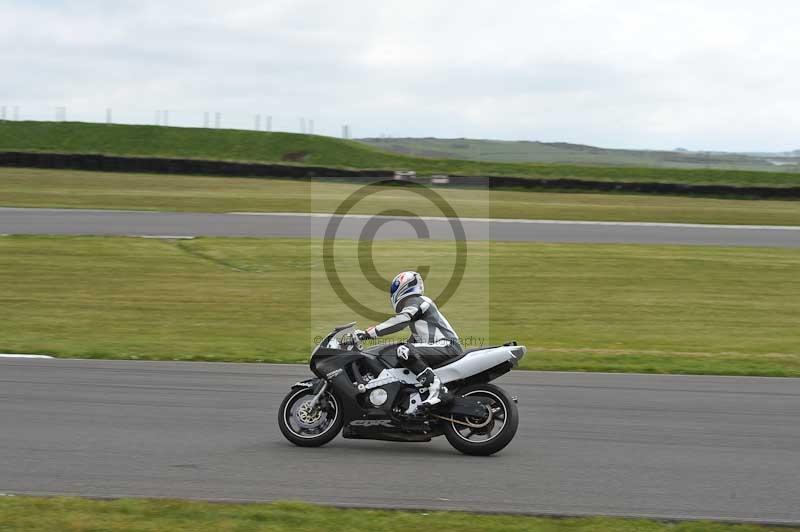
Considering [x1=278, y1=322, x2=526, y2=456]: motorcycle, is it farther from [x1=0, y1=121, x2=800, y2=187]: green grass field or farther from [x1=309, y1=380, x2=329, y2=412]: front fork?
[x1=0, y1=121, x2=800, y2=187]: green grass field

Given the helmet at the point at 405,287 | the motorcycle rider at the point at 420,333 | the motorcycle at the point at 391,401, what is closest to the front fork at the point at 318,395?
the motorcycle at the point at 391,401

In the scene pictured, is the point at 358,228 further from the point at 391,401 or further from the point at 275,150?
the point at 275,150

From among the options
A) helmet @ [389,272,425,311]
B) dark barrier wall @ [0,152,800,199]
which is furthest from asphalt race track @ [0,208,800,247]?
helmet @ [389,272,425,311]

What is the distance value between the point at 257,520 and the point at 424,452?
2.41m

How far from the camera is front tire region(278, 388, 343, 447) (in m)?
8.34

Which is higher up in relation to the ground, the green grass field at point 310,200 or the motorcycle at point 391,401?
the green grass field at point 310,200

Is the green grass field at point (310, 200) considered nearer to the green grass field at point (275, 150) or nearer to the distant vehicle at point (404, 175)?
the distant vehicle at point (404, 175)

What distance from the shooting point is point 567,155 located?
2115 inches

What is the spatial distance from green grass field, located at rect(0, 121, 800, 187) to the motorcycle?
1488 inches

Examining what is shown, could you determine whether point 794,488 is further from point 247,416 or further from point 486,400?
point 247,416

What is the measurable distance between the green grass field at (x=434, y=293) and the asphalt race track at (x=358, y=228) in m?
1.49

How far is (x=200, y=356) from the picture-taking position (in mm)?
13125

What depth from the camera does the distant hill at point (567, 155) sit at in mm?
51750

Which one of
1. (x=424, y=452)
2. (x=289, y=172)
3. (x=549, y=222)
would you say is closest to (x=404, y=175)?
(x=289, y=172)
